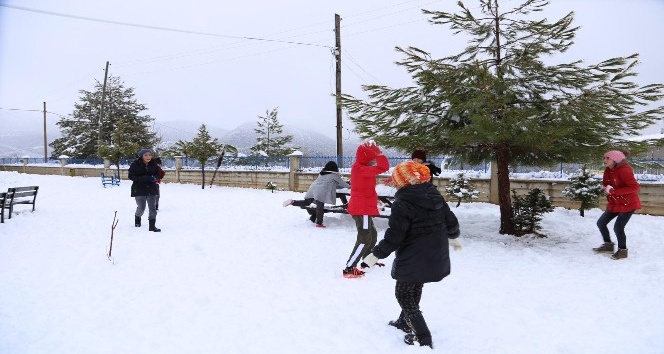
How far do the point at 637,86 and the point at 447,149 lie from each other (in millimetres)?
3333

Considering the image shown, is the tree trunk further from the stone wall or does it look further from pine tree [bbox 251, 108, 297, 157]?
pine tree [bbox 251, 108, 297, 157]

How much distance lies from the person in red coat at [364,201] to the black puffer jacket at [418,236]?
219 centimetres

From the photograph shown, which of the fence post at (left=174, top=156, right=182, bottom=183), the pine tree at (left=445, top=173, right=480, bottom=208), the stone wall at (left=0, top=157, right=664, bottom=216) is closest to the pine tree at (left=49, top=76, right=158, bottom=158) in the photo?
the stone wall at (left=0, top=157, right=664, bottom=216)

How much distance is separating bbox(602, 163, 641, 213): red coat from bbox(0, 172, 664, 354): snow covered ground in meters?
0.89

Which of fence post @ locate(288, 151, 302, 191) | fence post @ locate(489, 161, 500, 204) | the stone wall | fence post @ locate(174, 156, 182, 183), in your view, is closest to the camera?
the stone wall

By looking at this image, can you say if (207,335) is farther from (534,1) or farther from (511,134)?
(534,1)

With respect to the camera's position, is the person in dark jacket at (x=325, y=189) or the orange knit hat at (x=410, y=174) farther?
the person in dark jacket at (x=325, y=189)

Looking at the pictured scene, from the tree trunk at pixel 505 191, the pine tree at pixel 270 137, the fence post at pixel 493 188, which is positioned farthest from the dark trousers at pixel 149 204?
the pine tree at pixel 270 137

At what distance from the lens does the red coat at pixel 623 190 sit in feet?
19.8

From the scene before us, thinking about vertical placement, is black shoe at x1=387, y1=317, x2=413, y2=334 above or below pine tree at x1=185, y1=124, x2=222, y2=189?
below

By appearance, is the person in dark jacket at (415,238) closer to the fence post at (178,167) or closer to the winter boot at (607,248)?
the winter boot at (607,248)

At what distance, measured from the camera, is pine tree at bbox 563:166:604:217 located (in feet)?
30.8

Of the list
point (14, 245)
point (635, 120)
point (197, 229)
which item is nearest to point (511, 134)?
point (635, 120)

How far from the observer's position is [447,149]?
8.07 metres
